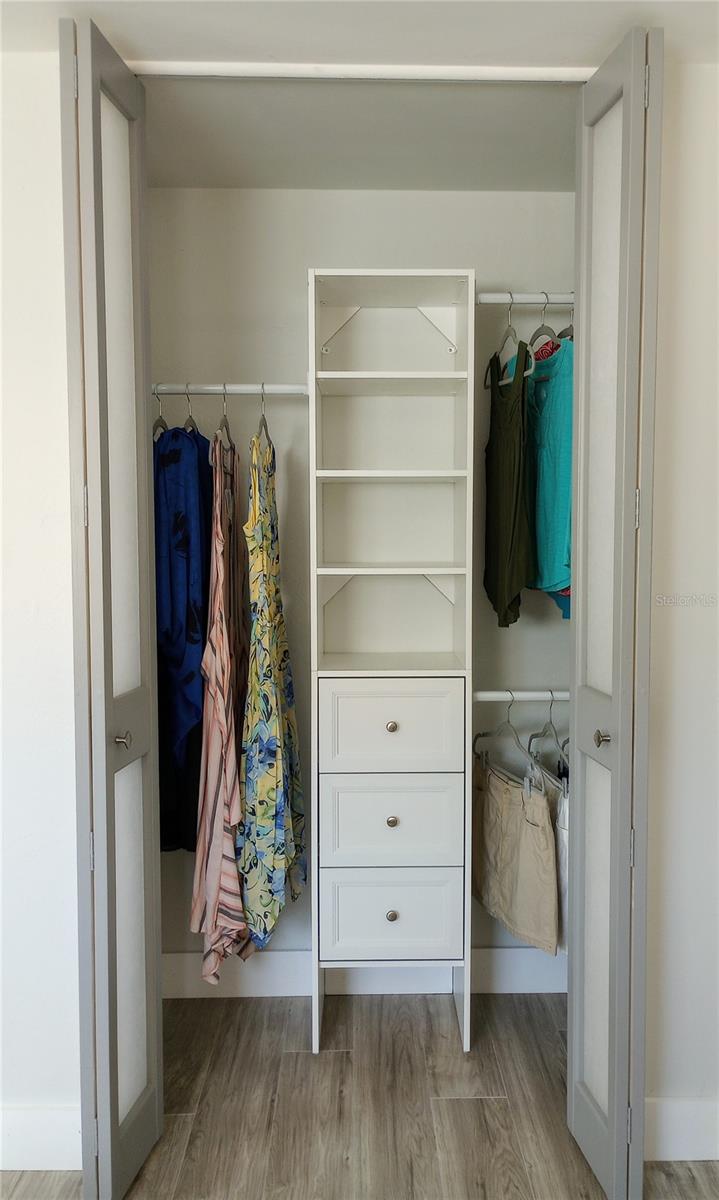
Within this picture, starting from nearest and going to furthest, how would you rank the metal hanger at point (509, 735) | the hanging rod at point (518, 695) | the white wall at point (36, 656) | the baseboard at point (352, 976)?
the white wall at point (36, 656), the hanging rod at point (518, 695), the metal hanger at point (509, 735), the baseboard at point (352, 976)

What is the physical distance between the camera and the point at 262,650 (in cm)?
213

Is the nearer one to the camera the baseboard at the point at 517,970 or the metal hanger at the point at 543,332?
the metal hanger at the point at 543,332

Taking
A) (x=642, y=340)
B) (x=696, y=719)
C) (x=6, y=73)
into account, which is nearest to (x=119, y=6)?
(x=6, y=73)

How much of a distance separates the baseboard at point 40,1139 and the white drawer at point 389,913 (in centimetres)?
69

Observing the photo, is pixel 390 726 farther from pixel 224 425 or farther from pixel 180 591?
pixel 224 425

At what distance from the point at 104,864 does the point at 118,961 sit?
0.26 m

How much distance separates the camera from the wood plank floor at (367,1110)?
1760mm

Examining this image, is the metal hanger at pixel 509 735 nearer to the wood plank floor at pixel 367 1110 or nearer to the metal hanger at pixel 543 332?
the wood plank floor at pixel 367 1110

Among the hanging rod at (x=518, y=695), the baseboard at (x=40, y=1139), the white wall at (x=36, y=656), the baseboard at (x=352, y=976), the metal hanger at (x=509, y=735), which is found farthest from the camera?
the baseboard at (x=352, y=976)

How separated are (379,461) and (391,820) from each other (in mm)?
1048

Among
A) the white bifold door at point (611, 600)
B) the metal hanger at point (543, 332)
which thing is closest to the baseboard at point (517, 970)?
the white bifold door at point (611, 600)

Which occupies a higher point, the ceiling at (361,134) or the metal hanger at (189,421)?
the ceiling at (361,134)

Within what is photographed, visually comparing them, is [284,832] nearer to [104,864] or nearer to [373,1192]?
[104,864]

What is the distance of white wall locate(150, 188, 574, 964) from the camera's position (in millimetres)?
2447
